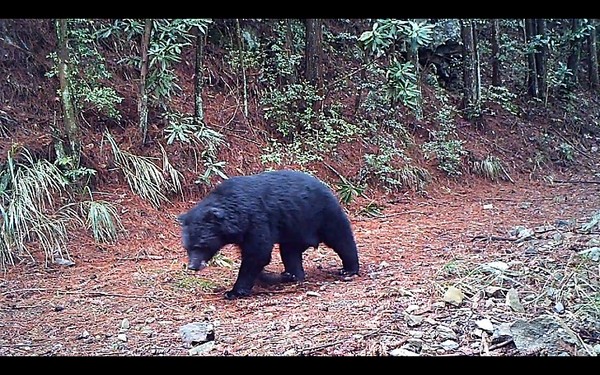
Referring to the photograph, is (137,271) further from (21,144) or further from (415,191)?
(415,191)

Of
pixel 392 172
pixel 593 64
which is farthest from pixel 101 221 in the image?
pixel 593 64

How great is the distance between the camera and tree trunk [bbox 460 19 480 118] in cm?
1289

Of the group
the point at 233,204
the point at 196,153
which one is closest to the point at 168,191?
the point at 196,153

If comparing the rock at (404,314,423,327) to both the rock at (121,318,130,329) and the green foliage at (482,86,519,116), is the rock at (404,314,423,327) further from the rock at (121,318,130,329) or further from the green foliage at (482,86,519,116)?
the green foliage at (482,86,519,116)

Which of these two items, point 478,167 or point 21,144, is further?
point 478,167

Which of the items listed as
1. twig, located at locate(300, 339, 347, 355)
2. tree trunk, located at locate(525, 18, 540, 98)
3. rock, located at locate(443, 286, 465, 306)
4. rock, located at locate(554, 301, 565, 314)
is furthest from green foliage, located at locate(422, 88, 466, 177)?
twig, located at locate(300, 339, 347, 355)

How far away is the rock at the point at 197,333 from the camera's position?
371 cm

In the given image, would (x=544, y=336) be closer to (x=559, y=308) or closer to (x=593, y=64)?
(x=559, y=308)

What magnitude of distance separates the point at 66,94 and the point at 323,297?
14.4 ft

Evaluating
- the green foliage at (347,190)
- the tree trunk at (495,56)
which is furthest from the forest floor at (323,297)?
the tree trunk at (495,56)

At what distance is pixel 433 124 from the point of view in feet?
40.4

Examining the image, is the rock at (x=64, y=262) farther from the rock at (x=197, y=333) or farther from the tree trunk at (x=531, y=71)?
the tree trunk at (x=531, y=71)

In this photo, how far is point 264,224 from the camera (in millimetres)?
5211

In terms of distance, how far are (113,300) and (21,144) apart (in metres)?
3.50
